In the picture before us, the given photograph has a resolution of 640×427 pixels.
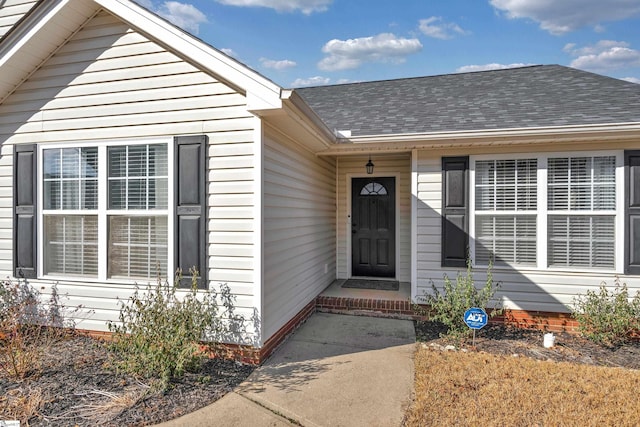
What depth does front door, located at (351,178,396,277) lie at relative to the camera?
6387 millimetres

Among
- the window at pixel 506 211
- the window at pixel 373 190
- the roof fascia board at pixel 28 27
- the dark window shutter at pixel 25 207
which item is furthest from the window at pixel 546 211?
the dark window shutter at pixel 25 207

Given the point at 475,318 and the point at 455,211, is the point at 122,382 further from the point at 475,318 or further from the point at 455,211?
the point at 455,211

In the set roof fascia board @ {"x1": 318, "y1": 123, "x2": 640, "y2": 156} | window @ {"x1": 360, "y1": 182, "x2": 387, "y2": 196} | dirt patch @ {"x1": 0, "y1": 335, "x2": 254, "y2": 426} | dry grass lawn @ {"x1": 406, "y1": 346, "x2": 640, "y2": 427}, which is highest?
roof fascia board @ {"x1": 318, "y1": 123, "x2": 640, "y2": 156}

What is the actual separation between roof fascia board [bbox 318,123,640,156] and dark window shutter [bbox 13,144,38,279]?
392 centimetres

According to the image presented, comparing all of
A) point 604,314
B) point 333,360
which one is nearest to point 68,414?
point 333,360

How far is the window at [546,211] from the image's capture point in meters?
4.36

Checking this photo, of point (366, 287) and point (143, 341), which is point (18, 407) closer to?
point (143, 341)

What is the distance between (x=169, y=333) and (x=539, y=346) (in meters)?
4.22

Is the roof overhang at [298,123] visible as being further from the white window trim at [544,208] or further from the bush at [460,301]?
the bush at [460,301]

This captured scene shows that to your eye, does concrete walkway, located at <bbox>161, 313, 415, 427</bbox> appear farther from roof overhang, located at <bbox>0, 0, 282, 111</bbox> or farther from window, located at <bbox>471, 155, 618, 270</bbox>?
roof overhang, located at <bbox>0, 0, 282, 111</bbox>

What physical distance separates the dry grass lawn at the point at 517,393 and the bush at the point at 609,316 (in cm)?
72

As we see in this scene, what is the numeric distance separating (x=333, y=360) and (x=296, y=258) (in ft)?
4.73

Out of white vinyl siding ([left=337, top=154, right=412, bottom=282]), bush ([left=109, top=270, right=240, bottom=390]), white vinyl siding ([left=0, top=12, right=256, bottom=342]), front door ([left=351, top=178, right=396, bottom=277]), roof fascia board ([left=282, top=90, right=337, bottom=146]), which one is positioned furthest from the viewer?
front door ([left=351, top=178, right=396, bottom=277])

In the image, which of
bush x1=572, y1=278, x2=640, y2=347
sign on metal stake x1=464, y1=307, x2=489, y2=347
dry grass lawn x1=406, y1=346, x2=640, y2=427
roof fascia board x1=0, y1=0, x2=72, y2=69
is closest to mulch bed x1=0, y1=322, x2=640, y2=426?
bush x1=572, y1=278, x2=640, y2=347
